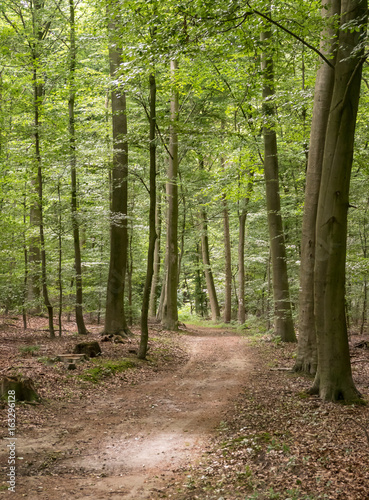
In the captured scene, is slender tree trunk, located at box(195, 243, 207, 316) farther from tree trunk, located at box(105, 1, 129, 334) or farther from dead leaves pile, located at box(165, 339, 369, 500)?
dead leaves pile, located at box(165, 339, 369, 500)

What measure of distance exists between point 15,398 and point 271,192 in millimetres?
10730

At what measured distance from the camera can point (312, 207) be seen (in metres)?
8.98

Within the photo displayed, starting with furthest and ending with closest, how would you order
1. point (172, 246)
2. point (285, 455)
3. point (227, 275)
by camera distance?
point (227, 275) → point (172, 246) → point (285, 455)

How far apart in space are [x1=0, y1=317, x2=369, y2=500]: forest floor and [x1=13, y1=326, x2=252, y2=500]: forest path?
0.02 m

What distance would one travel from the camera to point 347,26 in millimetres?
6117

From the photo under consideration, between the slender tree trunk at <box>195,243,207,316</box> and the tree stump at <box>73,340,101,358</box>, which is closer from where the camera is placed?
the tree stump at <box>73,340,101,358</box>

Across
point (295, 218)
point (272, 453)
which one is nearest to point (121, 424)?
point (272, 453)

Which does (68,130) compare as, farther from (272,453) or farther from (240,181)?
(272,453)

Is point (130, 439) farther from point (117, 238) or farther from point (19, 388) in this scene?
point (117, 238)

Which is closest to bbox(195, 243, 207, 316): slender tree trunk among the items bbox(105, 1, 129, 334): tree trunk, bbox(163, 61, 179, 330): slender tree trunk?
bbox(163, 61, 179, 330): slender tree trunk

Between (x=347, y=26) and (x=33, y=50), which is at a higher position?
(x=33, y=50)

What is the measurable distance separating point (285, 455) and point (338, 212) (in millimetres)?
3946

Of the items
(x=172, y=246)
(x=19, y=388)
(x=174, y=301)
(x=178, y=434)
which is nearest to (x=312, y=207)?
(x=178, y=434)

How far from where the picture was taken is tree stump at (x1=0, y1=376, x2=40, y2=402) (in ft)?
22.4
